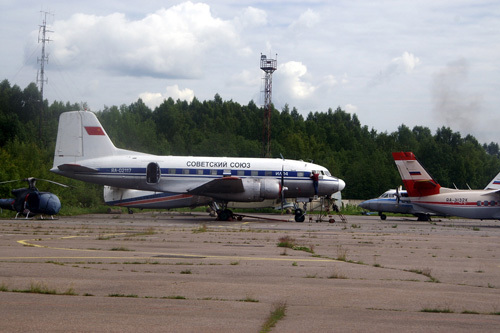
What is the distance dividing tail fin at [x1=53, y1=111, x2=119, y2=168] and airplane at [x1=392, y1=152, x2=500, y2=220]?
2020 cm

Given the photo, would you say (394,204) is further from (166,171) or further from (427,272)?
(427,272)

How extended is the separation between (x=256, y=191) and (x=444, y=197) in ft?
40.9

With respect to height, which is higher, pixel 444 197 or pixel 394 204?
pixel 444 197

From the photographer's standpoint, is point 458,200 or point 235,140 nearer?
point 458,200

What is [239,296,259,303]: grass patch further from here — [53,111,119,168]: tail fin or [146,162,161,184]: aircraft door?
[53,111,119,168]: tail fin

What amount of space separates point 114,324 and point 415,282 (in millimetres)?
7077

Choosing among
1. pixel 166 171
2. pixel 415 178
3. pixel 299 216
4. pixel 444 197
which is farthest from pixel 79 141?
pixel 444 197

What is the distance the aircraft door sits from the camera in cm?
3809

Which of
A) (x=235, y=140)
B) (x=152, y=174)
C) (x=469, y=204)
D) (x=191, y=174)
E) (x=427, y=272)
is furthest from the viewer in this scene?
(x=235, y=140)

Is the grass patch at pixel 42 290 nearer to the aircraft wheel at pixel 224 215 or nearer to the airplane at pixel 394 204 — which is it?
the aircraft wheel at pixel 224 215

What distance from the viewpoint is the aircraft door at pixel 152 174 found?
38094 mm

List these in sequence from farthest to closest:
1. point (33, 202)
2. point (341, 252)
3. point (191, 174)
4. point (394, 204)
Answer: point (394, 204)
point (191, 174)
point (33, 202)
point (341, 252)

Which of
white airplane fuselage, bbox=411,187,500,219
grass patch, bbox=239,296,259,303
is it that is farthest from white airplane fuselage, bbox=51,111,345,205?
grass patch, bbox=239,296,259,303

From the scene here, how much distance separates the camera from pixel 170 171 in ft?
126
